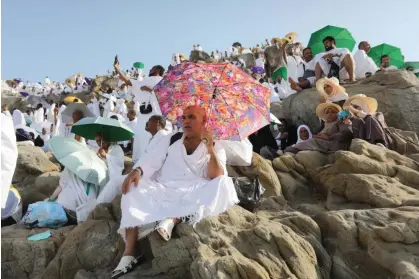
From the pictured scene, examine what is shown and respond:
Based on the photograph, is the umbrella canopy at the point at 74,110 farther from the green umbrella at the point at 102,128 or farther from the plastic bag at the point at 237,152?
the plastic bag at the point at 237,152

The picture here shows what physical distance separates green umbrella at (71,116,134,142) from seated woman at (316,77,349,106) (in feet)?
12.2

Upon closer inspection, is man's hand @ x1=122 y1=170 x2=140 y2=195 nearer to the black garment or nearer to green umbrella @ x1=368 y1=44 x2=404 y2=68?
the black garment

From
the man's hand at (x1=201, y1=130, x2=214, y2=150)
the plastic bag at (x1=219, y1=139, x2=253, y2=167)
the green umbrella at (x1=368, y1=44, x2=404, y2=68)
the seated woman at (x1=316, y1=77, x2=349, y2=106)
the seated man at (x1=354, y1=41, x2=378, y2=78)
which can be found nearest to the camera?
the man's hand at (x1=201, y1=130, x2=214, y2=150)

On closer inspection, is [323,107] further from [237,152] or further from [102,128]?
[102,128]

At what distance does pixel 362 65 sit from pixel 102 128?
658cm

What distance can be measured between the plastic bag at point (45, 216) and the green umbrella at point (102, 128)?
128cm

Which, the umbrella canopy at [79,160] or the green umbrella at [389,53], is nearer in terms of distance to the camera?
the umbrella canopy at [79,160]

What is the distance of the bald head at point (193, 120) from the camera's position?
4.15m

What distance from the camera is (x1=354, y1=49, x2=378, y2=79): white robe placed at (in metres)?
9.25

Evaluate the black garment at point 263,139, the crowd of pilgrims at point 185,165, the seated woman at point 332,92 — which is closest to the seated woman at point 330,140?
the crowd of pilgrims at point 185,165

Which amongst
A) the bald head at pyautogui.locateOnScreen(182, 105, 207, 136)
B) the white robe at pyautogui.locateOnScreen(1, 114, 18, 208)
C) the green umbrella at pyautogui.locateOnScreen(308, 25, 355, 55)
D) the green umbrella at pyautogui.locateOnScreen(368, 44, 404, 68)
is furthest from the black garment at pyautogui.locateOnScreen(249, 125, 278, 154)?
the white robe at pyautogui.locateOnScreen(1, 114, 18, 208)

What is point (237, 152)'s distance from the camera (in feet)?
15.5

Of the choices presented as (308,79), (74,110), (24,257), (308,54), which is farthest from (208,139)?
(308,54)

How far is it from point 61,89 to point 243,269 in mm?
36873
